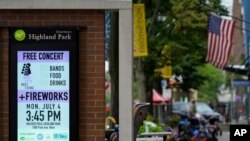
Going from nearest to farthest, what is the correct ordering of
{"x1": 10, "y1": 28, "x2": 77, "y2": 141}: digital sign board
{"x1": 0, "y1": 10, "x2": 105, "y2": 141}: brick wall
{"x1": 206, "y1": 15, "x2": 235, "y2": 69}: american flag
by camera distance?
{"x1": 10, "y1": 28, "x2": 77, "y2": 141}: digital sign board
{"x1": 0, "y1": 10, "x2": 105, "y2": 141}: brick wall
{"x1": 206, "y1": 15, "x2": 235, "y2": 69}: american flag

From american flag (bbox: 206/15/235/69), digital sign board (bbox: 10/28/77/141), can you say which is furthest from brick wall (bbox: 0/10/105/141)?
american flag (bbox: 206/15/235/69)

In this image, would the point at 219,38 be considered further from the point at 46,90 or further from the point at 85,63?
the point at 46,90

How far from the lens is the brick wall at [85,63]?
9445 mm

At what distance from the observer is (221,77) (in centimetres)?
9675

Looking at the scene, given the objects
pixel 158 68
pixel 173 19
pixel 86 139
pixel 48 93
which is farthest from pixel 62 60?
pixel 158 68

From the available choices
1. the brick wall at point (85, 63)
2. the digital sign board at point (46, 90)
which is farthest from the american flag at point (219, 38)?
the digital sign board at point (46, 90)

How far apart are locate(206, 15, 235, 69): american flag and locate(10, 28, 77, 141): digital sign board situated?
13.8 metres

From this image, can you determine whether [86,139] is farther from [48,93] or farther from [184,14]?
[184,14]

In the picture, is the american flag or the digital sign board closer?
the digital sign board

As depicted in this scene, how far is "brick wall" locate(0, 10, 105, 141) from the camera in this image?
372 inches

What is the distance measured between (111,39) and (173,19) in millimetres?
9851

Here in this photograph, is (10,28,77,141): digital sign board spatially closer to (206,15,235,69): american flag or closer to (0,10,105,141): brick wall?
(0,10,105,141): brick wall

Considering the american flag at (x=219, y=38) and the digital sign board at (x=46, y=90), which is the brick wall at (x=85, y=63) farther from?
the american flag at (x=219, y=38)

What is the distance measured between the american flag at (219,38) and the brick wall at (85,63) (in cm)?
1346
